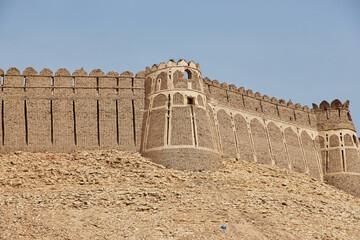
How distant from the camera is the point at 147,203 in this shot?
25.3 metres

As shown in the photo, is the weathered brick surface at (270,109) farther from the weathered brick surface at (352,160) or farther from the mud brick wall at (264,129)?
the weathered brick surface at (352,160)

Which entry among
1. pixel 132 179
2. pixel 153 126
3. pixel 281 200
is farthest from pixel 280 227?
pixel 153 126

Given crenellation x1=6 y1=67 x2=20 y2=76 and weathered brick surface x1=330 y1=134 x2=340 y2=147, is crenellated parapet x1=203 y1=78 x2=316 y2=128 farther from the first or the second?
crenellation x1=6 y1=67 x2=20 y2=76

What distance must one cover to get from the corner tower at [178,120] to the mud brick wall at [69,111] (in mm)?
841

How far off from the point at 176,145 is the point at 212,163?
1.99 metres

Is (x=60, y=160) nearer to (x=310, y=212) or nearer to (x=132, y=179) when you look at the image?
(x=132, y=179)

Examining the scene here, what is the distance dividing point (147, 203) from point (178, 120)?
763 cm

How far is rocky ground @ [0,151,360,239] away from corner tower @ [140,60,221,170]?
844 mm

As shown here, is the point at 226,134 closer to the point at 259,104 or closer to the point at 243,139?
the point at 243,139

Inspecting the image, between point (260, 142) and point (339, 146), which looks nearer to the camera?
point (260, 142)

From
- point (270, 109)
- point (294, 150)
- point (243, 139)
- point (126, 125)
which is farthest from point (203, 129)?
point (294, 150)

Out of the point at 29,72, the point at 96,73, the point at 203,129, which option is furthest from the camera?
the point at 96,73

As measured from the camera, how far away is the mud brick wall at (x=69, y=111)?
31656 mm

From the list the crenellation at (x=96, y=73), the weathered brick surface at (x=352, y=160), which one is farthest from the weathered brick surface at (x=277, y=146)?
the crenellation at (x=96, y=73)
